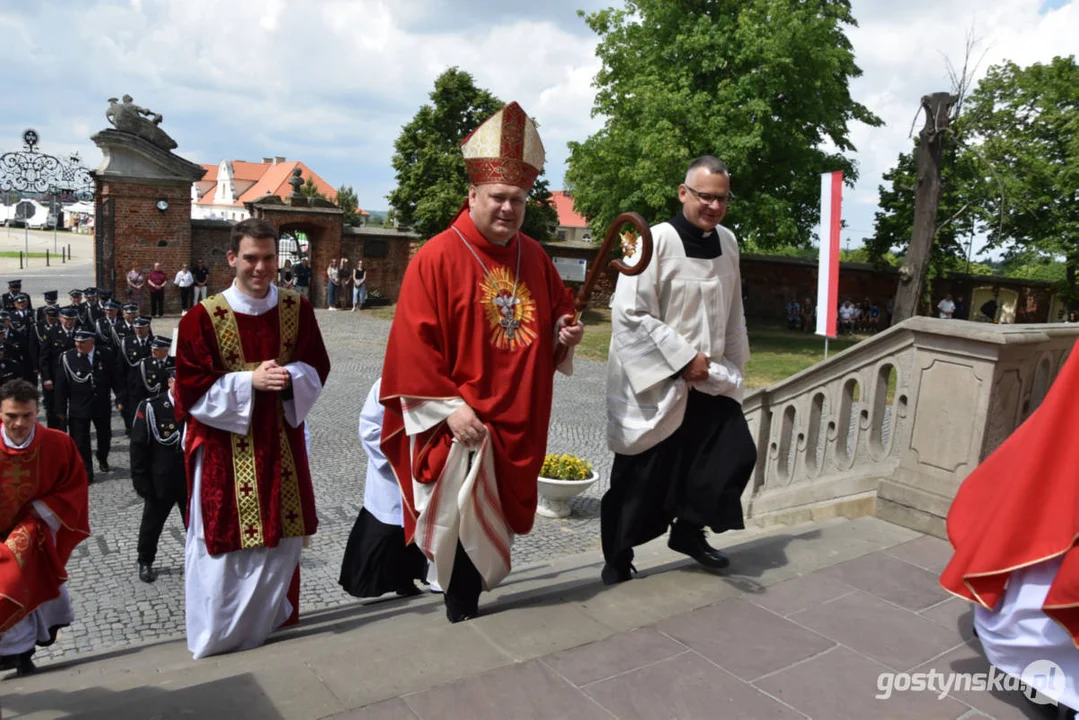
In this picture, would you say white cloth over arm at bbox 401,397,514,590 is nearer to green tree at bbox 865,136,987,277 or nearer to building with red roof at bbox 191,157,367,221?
green tree at bbox 865,136,987,277

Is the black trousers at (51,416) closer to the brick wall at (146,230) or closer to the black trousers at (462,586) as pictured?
the black trousers at (462,586)

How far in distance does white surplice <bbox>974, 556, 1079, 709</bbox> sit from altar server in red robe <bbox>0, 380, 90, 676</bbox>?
12.8 ft

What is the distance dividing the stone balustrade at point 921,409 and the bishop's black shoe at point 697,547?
4.26ft

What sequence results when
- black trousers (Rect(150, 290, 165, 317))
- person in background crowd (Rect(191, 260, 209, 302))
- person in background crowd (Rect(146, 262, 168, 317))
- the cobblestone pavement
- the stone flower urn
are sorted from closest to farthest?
the cobblestone pavement < the stone flower urn < person in background crowd (Rect(146, 262, 168, 317)) < black trousers (Rect(150, 290, 165, 317)) < person in background crowd (Rect(191, 260, 209, 302))

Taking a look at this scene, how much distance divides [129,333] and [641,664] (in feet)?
29.5

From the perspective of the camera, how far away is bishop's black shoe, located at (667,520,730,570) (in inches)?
155

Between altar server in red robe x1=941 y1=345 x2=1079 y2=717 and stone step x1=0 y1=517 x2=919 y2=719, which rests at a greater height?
altar server in red robe x1=941 y1=345 x2=1079 y2=717

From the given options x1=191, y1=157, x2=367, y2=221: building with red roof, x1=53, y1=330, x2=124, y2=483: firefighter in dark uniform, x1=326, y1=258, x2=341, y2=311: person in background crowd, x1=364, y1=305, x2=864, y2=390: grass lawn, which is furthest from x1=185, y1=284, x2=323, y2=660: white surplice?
x1=191, y1=157, x2=367, y2=221: building with red roof

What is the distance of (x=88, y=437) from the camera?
8.55m

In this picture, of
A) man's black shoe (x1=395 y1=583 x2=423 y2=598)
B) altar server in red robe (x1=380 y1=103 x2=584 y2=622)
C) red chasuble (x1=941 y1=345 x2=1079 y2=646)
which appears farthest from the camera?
man's black shoe (x1=395 y1=583 x2=423 y2=598)

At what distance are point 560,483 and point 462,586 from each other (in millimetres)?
3952

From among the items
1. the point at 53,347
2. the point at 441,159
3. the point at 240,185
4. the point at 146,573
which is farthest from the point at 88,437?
the point at 240,185

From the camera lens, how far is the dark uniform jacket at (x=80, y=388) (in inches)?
333

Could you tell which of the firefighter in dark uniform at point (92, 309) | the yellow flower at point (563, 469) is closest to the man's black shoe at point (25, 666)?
the yellow flower at point (563, 469)
